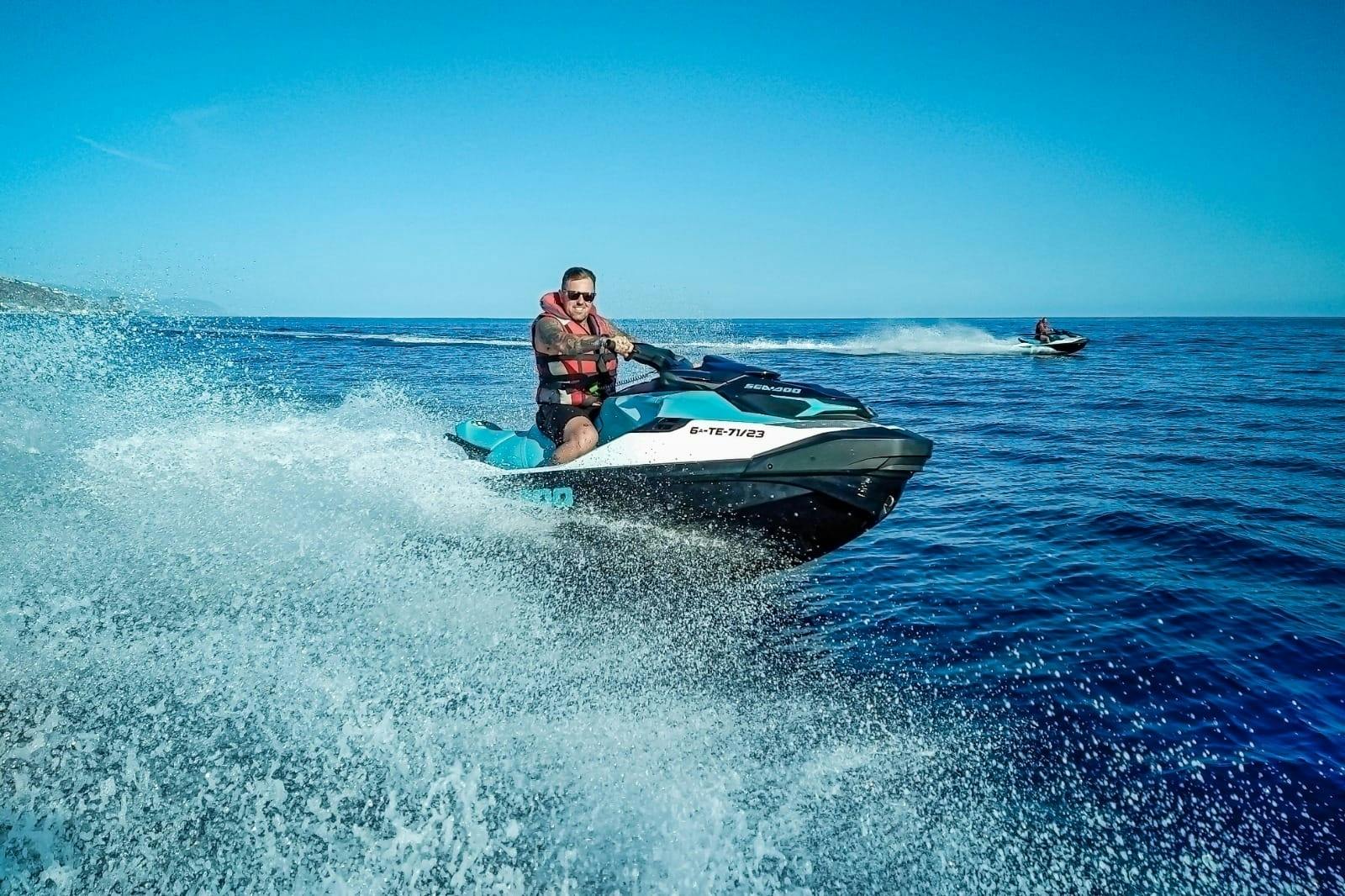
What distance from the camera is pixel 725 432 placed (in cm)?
436

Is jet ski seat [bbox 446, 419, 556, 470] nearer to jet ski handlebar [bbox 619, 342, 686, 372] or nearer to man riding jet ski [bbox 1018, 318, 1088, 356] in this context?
jet ski handlebar [bbox 619, 342, 686, 372]

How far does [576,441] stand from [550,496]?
1.43 feet

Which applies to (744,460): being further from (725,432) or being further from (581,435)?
(581,435)

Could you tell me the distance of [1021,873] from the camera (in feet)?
7.79

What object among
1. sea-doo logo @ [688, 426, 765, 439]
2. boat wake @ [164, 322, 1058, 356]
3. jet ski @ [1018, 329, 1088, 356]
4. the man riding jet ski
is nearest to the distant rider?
sea-doo logo @ [688, 426, 765, 439]

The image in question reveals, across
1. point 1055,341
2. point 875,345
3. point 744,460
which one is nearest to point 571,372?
point 744,460

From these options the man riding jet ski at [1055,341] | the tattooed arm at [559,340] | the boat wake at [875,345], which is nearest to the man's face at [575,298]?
the tattooed arm at [559,340]

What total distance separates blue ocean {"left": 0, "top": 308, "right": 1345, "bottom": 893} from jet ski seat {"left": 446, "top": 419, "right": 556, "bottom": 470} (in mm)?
246

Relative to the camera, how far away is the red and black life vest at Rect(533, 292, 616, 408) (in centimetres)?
527

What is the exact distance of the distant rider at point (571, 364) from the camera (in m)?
5.02

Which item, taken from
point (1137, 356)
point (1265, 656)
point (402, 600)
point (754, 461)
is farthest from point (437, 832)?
point (1137, 356)

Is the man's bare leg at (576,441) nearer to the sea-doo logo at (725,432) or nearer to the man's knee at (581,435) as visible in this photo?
the man's knee at (581,435)

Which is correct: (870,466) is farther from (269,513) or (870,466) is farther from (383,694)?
(269,513)

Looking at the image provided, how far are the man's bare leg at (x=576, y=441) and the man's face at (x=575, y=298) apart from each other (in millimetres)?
842
